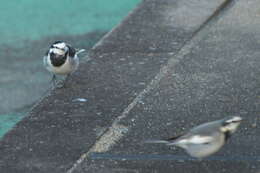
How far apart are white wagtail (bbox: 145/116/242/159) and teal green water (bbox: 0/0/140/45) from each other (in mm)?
5194

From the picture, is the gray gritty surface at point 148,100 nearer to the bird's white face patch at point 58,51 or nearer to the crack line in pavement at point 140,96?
the crack line in pavement at point 140,96

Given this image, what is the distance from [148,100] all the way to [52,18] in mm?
4880

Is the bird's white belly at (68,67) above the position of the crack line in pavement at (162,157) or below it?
above

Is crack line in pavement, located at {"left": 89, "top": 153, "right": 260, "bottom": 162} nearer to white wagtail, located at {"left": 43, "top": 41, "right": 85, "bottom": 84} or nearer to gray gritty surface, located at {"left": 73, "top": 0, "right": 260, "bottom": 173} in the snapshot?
gray gritty surface, located at {"left": 73, "top": 0, "right": 260, "bottom": 173}

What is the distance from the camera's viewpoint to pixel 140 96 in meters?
6.03

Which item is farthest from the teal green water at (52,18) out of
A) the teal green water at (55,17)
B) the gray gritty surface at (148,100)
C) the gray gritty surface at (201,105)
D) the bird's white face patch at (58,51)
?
the gray gritty surface at (201,105)

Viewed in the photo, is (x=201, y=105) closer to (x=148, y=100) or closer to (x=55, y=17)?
(x=148, y=100)

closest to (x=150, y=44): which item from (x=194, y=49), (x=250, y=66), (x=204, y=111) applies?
(x=194, y=49)

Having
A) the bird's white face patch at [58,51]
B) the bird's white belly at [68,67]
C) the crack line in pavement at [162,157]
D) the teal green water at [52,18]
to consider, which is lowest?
the crack line in pavement at [162,157]

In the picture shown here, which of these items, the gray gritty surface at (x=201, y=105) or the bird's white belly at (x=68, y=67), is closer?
the gray gritty surface at (x=201, y=105)

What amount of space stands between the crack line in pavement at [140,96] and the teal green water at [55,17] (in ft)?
7.50

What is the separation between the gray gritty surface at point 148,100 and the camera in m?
4.94

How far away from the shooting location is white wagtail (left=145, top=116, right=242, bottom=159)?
4.56m

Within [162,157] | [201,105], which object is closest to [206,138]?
[162,157]
